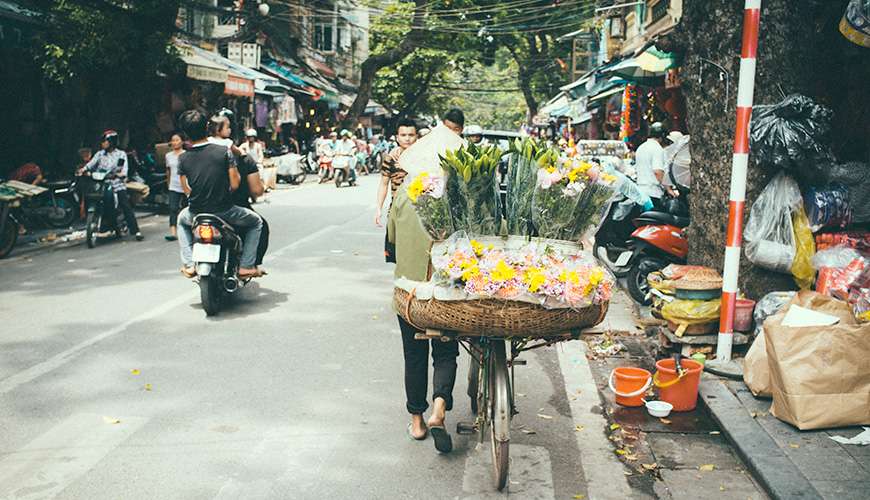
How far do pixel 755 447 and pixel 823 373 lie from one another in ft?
1.85

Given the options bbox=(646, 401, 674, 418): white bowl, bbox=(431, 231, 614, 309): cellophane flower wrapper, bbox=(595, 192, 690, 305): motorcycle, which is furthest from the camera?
bbox=(595, 192, 690, 305): motorcycle

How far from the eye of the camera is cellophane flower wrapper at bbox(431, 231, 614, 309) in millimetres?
3459

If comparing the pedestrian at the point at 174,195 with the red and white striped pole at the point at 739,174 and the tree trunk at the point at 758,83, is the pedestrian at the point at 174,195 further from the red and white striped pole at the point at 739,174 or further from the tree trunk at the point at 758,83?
the red and white striped pole at the point at 739,174

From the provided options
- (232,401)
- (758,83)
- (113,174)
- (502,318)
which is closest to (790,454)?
(502,318)

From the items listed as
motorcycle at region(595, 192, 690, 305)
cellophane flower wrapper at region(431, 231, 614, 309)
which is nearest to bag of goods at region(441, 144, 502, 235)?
cellophane flower wrapper at region(431, 231, 614, 309)

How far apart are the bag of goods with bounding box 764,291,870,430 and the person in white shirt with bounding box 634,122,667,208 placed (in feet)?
18.6

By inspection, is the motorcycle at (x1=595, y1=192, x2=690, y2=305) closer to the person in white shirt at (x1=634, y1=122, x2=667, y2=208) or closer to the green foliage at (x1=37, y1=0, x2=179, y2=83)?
the person in white shirt at (x1=634, y1=122, x2=667, y2=208)

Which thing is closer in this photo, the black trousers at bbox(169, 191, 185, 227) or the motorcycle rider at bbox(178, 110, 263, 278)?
the motorcycle rider at bbox(178, 110, 263, 278)

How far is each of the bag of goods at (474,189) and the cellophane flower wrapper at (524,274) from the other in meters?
0.16

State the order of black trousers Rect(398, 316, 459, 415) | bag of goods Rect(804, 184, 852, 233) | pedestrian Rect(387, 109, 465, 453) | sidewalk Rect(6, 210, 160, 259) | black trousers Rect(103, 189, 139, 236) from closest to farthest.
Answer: pedestrian Rect(387, 109, 465, 453)
black trousers Rect(398, 316, 459, 415)
bag of goods Rect(804, 184, 852, 233)
sidewalk Rect(6, 210, 160, 259)
black trousers Rect(103, 189, 139, 236)

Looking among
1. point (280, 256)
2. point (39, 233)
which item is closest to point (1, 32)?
point (39, 233)

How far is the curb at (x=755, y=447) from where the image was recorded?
371 centimetres

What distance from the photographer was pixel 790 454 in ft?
13.4

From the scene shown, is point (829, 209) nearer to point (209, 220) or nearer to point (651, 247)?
point (651, 247)
